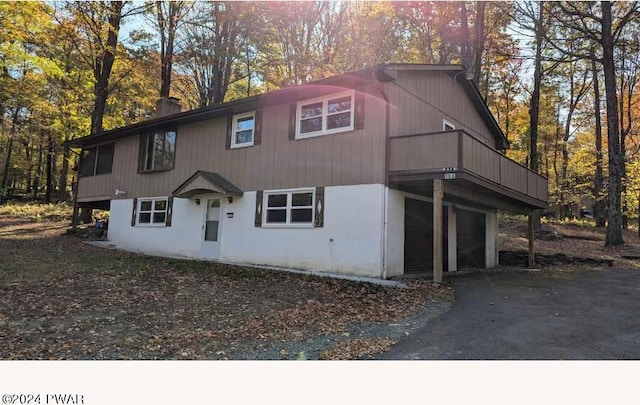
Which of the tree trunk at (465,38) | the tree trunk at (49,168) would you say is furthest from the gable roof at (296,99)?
the tree trunk at (49,168)

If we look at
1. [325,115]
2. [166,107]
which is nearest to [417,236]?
[325,115]

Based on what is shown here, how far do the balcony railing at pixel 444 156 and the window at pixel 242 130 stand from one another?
490 centimetres

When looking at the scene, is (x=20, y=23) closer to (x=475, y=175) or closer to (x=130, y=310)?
(x=130, y=310)

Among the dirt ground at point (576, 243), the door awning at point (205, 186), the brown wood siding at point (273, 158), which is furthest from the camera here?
the dirt ground at point (576, 243)

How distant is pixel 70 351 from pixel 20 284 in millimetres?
4562

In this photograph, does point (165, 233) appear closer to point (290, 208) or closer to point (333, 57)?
point (290, 208)

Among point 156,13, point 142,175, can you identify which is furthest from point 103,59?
point 142,175

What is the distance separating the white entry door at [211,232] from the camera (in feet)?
44.3

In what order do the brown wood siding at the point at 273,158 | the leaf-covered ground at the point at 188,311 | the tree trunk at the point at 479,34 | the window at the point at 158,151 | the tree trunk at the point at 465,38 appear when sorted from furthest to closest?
the tree trunk at the point at 465,38 < the tree trunk at the point at 479,34 < the window at the point at 158,151 < the brown wood siding at the point at 273,158 < the leaf-covered ground at the point at 188,311

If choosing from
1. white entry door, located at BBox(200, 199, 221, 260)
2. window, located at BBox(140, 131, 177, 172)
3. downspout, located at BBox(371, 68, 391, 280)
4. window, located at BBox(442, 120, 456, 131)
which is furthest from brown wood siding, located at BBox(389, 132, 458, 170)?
window, located at BBox(140, 131, 177, 172)

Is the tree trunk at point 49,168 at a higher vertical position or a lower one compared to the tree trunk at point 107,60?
lower

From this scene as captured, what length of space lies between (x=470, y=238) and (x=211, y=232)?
9.24 m

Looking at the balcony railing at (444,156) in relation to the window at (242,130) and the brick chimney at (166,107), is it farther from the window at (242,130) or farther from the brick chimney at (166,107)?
the brick chimney at (166,107)

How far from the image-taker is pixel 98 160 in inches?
730
